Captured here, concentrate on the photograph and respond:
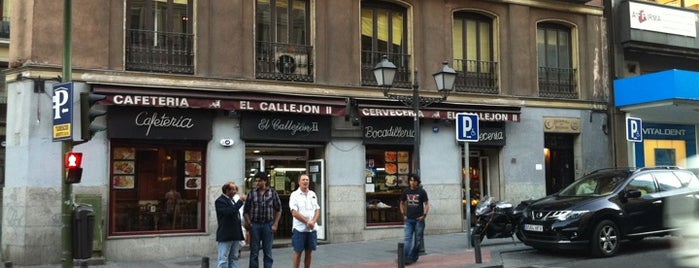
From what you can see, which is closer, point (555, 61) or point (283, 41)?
point (283, 41)

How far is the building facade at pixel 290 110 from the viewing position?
12.9 m

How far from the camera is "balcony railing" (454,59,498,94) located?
1766cm

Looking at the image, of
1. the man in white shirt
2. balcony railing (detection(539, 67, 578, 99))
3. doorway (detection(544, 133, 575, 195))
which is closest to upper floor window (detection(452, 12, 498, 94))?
balcony railing (detection(539, 67, 578, 99))

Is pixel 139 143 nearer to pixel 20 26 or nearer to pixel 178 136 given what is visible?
pixel 178 136

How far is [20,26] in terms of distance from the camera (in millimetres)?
13289

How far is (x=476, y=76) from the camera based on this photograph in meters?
17.9

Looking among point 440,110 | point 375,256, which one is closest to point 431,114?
point 440,110

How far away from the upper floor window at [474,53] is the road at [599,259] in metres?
6.13

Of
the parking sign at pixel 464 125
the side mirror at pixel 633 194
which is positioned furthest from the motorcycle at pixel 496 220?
the side mirror at pixel 633 194

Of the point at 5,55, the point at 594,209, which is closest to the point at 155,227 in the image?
the point at 594,209

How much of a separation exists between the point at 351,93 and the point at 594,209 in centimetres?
666

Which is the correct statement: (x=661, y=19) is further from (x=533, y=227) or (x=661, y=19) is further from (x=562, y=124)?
(x=533, y=227)

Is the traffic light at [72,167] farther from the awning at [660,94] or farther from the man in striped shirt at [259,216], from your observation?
the awning at [660,94]

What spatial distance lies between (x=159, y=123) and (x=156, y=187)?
148 cm
